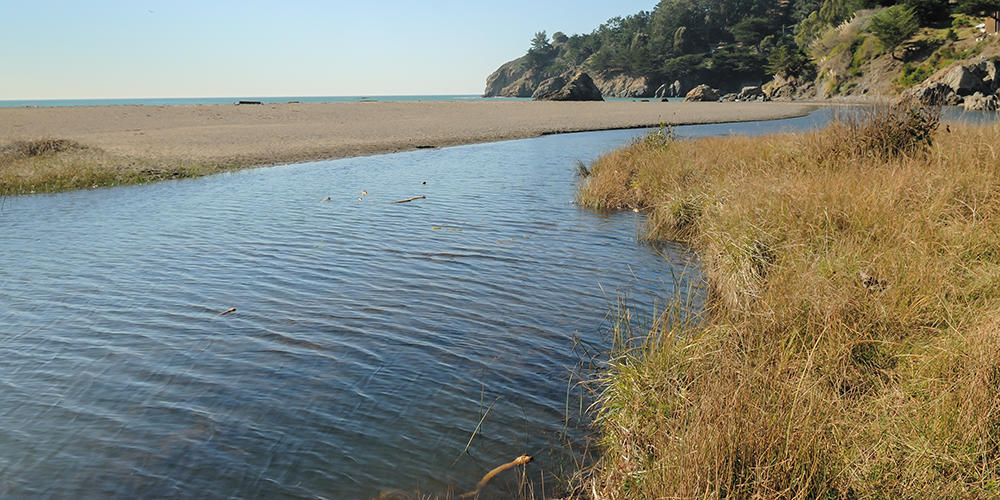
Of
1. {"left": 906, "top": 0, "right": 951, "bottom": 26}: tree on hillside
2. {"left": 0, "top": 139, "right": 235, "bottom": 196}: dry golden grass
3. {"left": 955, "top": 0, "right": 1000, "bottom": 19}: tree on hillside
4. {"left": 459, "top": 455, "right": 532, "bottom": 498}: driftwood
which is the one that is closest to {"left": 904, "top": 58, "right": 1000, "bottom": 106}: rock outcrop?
{"left": 955, "top": 0, "right": 1000, "bottom": 19}: tree on hillside

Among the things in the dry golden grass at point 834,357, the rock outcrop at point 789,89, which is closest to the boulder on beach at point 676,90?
the rock outcrop at point 789,89

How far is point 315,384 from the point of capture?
5746mm

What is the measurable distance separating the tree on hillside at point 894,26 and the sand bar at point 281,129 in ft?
103

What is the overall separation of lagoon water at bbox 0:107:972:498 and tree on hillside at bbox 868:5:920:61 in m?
72.3

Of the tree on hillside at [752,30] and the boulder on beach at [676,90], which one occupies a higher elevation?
the tree on hillside at [752,30]

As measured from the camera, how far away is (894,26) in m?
68.8

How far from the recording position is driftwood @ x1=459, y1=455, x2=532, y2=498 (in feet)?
13.5

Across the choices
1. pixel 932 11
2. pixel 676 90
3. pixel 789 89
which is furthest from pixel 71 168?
pixel 676 90

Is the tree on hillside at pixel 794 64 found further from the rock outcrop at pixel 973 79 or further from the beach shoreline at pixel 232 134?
the beach shoreline at pixel 232 134

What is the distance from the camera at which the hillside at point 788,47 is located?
68.2m

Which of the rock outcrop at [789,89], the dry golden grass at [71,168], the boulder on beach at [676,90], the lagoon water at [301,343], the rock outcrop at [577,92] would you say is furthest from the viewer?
the boulder on beach at [676,90]

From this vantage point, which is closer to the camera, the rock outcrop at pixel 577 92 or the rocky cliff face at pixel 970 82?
the rocky cliff face at pixel 970 82

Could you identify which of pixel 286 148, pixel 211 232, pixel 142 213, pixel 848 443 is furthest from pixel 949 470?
pixel 286 148

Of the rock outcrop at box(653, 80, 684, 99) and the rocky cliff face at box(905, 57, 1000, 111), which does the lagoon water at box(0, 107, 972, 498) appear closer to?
the rocky cliff face at box(905, 57, 1000, 111)
